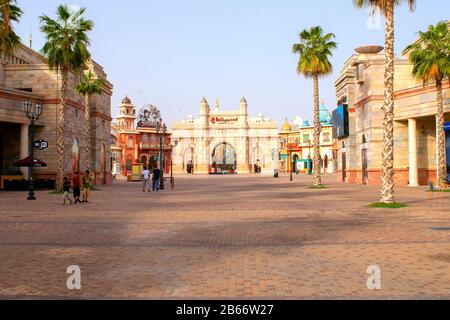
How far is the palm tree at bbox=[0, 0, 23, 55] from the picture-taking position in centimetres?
2130

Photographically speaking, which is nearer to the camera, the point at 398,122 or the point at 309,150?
the point at 398,122

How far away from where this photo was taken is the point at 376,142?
39.3 meters

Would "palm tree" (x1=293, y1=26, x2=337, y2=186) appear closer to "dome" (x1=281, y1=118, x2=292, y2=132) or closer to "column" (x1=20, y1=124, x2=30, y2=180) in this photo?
"column" (x1=20, y1=124, x2=30, y2=180)

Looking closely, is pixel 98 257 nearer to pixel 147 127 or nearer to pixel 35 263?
pixel 35 263

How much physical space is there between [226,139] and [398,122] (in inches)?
3211

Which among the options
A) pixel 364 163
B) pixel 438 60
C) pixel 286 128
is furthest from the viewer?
pixel 286 128

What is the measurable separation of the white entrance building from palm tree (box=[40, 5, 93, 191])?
8544 cm

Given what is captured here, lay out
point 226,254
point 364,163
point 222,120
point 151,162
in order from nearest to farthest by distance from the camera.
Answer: point 226,254
point 364,163
point 151,162
point 222,120

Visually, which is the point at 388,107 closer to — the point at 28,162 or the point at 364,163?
the point at 364,163

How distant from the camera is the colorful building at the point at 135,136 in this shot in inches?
4510

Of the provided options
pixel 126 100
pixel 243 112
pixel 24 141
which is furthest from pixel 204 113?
pixel 24 141

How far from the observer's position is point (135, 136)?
382 ft

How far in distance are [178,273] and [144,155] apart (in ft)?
367

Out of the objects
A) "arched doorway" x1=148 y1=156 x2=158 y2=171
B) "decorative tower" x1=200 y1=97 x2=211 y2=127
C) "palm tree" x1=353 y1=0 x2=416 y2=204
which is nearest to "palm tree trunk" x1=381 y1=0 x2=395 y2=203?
"palm tree" x1=353 y1=0 x2=416 y2=204
